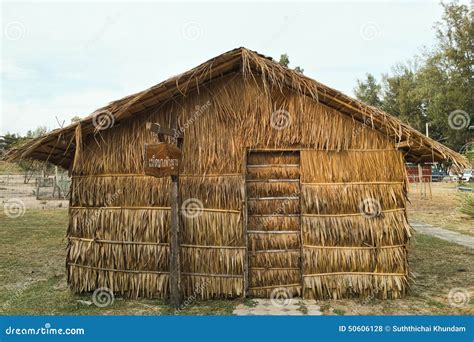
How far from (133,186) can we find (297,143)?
2.87 meters

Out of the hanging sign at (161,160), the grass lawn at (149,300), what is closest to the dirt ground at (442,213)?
the grass lawn at (149,300)

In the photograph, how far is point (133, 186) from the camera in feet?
20.0

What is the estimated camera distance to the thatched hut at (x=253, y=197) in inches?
233

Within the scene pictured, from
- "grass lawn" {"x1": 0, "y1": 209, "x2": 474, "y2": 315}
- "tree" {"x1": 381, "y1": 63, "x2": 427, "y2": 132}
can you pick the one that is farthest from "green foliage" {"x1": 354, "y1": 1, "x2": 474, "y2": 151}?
"grass lawn" {"x1": 0, "y1": 209, "x2": 474, "y2": 315}

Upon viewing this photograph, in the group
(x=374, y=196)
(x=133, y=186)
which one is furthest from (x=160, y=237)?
(x=374, y=196)

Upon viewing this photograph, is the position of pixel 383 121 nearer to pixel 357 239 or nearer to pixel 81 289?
pixel 357 239

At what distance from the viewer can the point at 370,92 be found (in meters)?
49.0

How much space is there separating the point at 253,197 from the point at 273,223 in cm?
56

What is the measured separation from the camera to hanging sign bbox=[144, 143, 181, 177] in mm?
5184

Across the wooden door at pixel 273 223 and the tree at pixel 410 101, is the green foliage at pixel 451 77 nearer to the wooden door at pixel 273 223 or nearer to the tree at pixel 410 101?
the tree at pixel 410 101

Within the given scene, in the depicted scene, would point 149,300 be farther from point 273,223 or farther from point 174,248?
point 273,223

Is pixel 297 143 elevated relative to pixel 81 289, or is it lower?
elevated

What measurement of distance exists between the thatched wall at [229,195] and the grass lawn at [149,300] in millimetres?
339

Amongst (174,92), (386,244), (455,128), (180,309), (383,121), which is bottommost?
(180,309)
